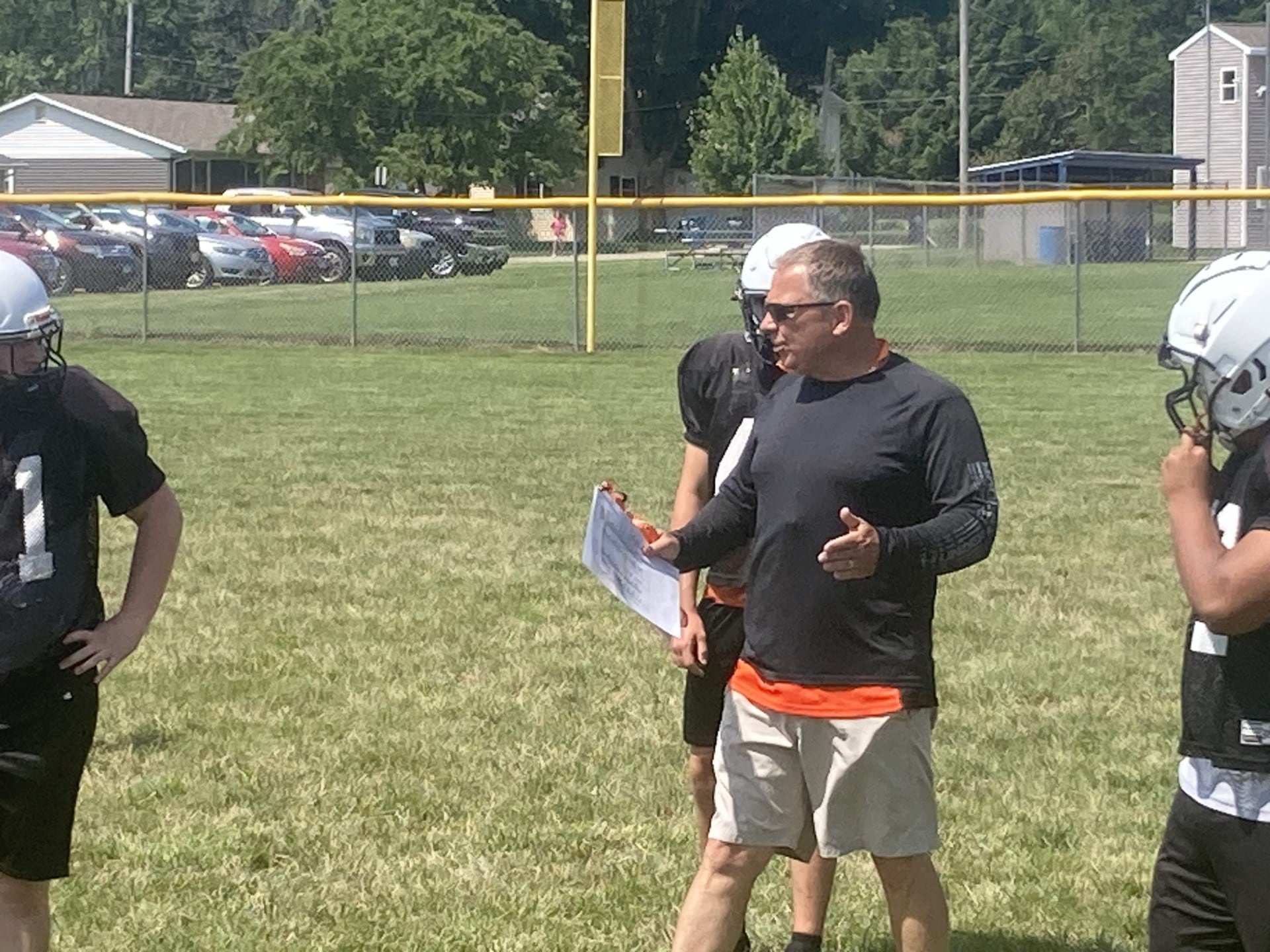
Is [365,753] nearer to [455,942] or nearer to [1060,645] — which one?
[455,942]

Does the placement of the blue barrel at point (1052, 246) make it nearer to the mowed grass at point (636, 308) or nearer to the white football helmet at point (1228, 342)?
the mowed grass at point (636, 308)

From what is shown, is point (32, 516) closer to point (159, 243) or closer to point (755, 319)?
point (755, 319)

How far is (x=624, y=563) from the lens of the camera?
14.8 feet

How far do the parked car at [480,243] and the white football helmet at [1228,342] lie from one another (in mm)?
22220

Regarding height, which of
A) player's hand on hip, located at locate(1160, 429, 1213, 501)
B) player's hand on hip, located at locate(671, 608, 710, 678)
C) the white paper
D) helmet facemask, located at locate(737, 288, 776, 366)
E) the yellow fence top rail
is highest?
the yellow fence top rail

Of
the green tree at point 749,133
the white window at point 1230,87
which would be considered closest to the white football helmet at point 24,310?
the green tree at point 749,133

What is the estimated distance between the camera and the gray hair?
4023 mm

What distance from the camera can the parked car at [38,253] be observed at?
78.9ft

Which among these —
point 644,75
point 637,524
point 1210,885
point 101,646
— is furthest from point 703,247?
point 644,75

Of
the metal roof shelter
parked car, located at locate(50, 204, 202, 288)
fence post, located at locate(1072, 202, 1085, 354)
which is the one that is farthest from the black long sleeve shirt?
the metal roof shelter

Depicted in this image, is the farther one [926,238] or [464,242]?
[464,242]

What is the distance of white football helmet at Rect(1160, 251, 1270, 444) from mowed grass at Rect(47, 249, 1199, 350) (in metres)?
18.6

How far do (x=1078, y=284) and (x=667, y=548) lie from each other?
17750 mm

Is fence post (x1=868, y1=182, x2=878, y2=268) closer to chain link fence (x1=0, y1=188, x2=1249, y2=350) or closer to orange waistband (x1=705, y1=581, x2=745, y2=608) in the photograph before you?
chain link fence (x1=0, y1=188, x2=1249, y2=350)
